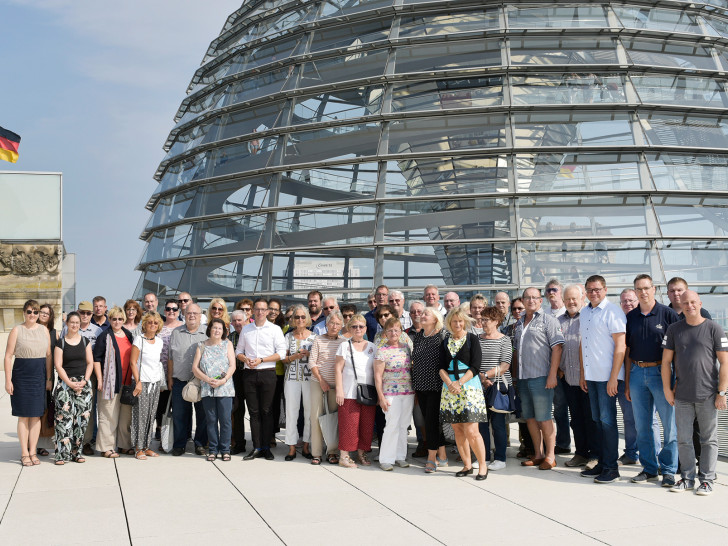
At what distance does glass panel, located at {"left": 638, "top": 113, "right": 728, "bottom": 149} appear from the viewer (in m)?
12.6

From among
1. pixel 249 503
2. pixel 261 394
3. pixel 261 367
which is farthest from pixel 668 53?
pixel 249 503

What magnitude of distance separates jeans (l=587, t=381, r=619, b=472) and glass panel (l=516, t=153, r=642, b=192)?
19.2 ft

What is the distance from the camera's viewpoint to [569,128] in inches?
499

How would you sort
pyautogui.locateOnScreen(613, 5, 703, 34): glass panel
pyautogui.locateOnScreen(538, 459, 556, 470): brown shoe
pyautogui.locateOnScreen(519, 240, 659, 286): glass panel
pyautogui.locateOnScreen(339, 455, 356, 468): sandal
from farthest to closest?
pyautogui.locateOnScreen(613, 5, 703, 34): glass panel, pyautogui.locateOnScreen(519, 240, 659, 286): glass panel, pyautogui.locateOnScreen(339, 455, 356, 468): sandal, pyautogui.locateOnScreen(538, 459, 556, 470): brown shoe

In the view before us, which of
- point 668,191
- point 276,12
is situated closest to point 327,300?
point 668,191

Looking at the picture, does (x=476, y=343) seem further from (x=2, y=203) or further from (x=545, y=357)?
(x=2, y=203)

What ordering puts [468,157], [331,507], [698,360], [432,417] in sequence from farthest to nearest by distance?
[468,157], [432,417], [698,360], [331,507]

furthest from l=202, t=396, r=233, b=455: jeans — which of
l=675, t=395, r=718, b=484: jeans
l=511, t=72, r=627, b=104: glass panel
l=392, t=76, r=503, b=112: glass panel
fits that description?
l=511, t=72, r=627, b=104: glass panel

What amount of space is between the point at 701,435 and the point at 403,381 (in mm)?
3000

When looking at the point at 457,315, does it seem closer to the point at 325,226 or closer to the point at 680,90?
the point at 325,226

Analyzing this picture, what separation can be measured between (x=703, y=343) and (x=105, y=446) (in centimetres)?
650

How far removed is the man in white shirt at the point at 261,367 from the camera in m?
7.86

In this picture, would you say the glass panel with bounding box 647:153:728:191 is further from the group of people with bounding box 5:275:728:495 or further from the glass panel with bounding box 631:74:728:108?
the group of people with bounding box 5:275:728:495

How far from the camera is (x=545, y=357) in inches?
286
